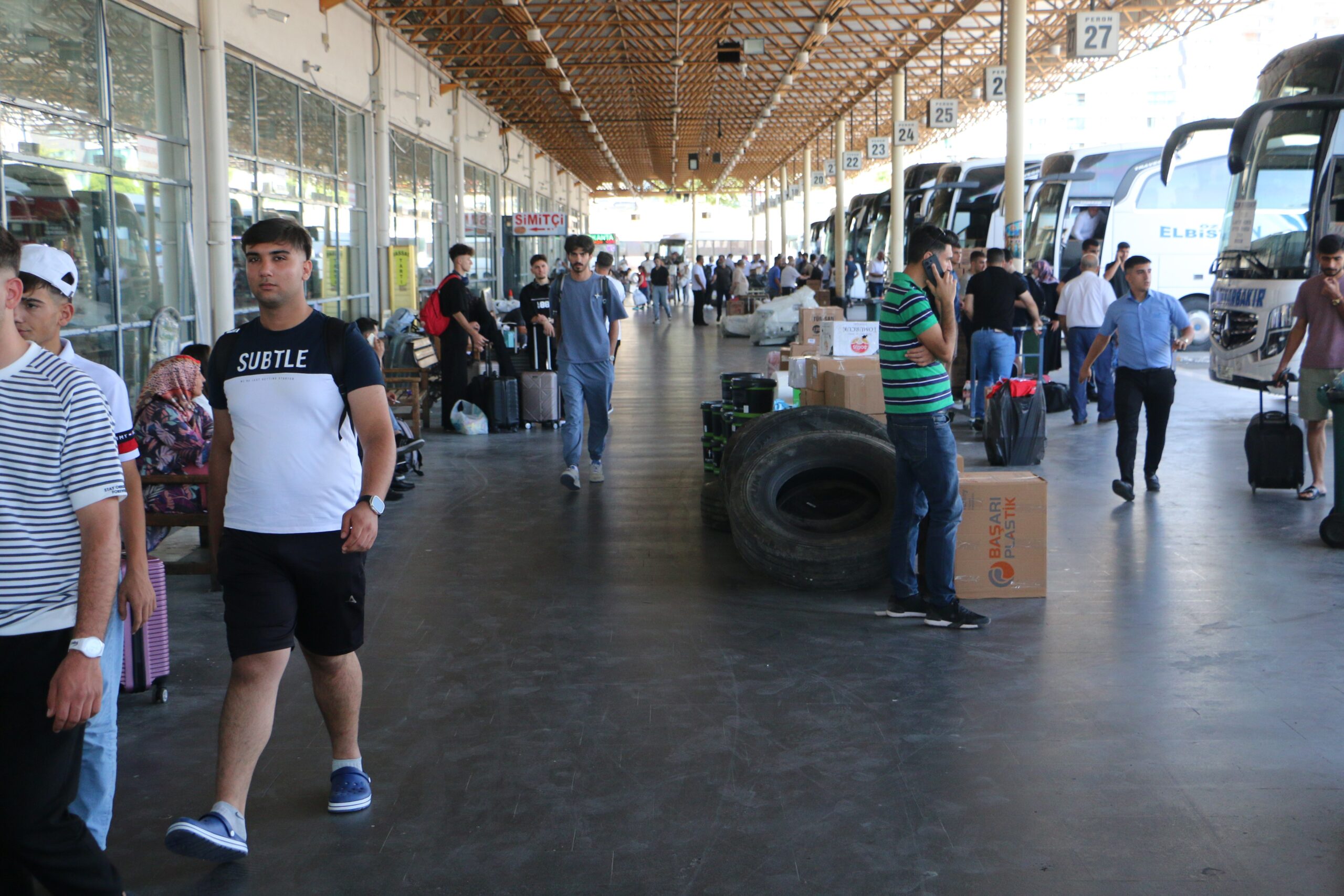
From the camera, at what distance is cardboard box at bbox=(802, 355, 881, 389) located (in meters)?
9.05

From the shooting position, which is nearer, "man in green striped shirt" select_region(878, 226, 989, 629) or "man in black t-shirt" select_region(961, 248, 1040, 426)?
"man in green striped shirt" select_region(878, 226, 989, 629)

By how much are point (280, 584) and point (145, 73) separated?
9.16 meters

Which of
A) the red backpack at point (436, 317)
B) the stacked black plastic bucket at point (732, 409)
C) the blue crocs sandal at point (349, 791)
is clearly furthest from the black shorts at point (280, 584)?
the red backpack at point (436, 317)

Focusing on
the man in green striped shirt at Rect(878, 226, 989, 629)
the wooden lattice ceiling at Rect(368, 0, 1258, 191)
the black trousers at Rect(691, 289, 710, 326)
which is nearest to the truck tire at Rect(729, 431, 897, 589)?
the man in green striped shirt at Rect(878, 226, 989, 629)

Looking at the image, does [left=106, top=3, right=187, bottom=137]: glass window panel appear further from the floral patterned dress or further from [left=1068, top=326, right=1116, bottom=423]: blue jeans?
[left=1068, top=326, right=1116, bottom=423]: blue jeans

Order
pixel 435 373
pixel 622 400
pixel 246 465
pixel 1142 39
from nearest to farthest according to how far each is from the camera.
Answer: pixel 246 465, pixel 435 373, pixel 622 400, pixel 1142 39

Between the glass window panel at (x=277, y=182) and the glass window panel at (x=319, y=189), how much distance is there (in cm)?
51

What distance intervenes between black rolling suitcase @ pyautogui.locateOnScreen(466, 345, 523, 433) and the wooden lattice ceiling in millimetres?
8114

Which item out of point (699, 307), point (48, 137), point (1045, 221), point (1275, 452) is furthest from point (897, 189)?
point (48, 137)

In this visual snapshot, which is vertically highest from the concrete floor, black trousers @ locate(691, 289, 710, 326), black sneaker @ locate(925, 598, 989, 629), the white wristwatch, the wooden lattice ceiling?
the wooden lattice ceiling

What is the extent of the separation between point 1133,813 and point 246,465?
2.77 m

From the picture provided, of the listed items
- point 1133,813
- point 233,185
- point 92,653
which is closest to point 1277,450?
point 1133,813

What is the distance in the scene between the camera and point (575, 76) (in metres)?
31.7

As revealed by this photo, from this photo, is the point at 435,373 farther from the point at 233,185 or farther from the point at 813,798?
the point at 813,798
